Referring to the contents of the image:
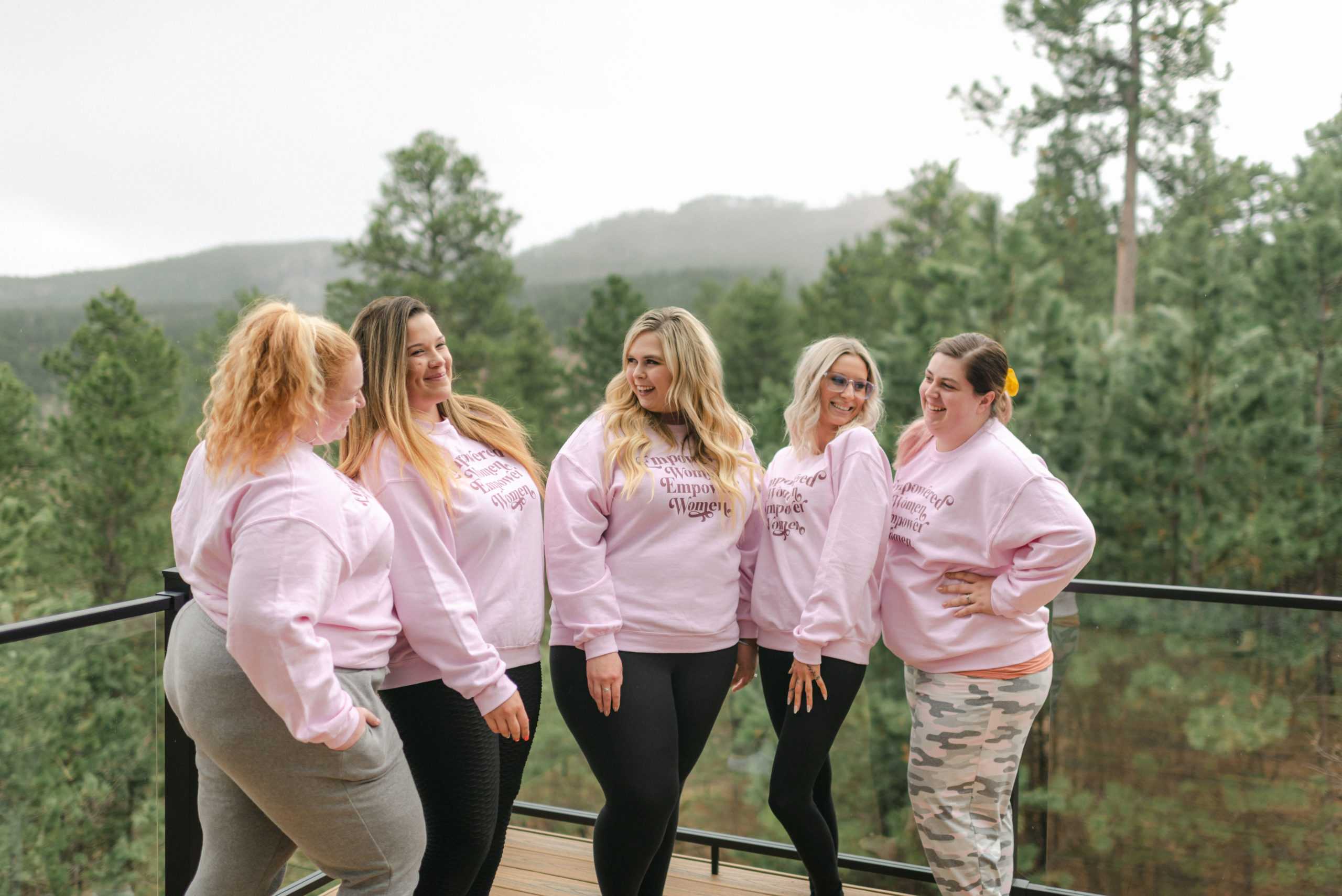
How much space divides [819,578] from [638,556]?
1.36 feet

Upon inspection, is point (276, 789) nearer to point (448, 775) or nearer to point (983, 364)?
point (448, 775)

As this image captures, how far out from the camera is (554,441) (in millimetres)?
16922

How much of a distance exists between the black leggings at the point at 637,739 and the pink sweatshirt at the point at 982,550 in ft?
1.60

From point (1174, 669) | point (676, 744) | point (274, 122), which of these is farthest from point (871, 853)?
point (274, 122)

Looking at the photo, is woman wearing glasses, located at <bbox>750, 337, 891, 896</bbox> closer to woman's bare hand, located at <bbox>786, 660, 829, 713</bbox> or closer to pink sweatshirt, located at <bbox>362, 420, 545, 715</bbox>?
woman's bare hand, located at <bbox>786, 660, 829, 713</bbox>

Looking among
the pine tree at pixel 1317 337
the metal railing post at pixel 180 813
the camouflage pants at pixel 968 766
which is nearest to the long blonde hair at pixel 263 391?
the metal railing post at pixel 180 813

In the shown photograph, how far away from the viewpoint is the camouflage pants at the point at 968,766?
1996mm

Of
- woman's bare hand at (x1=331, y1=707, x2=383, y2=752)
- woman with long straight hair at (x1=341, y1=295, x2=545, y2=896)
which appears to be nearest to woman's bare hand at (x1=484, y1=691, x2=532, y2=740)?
woman with long straight hair at (x1=341, y1=295, x2=545, y2=896)

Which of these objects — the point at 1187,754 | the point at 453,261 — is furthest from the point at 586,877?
the point at 453,261

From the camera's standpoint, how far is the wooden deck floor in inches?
100

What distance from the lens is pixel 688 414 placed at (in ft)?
7.02

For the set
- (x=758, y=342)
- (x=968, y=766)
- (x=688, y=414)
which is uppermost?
(x=758, y=342)

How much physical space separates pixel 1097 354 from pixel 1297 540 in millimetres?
2631

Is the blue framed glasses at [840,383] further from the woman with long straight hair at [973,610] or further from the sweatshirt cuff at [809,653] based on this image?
the sweatshirt cuff at [809,653]
